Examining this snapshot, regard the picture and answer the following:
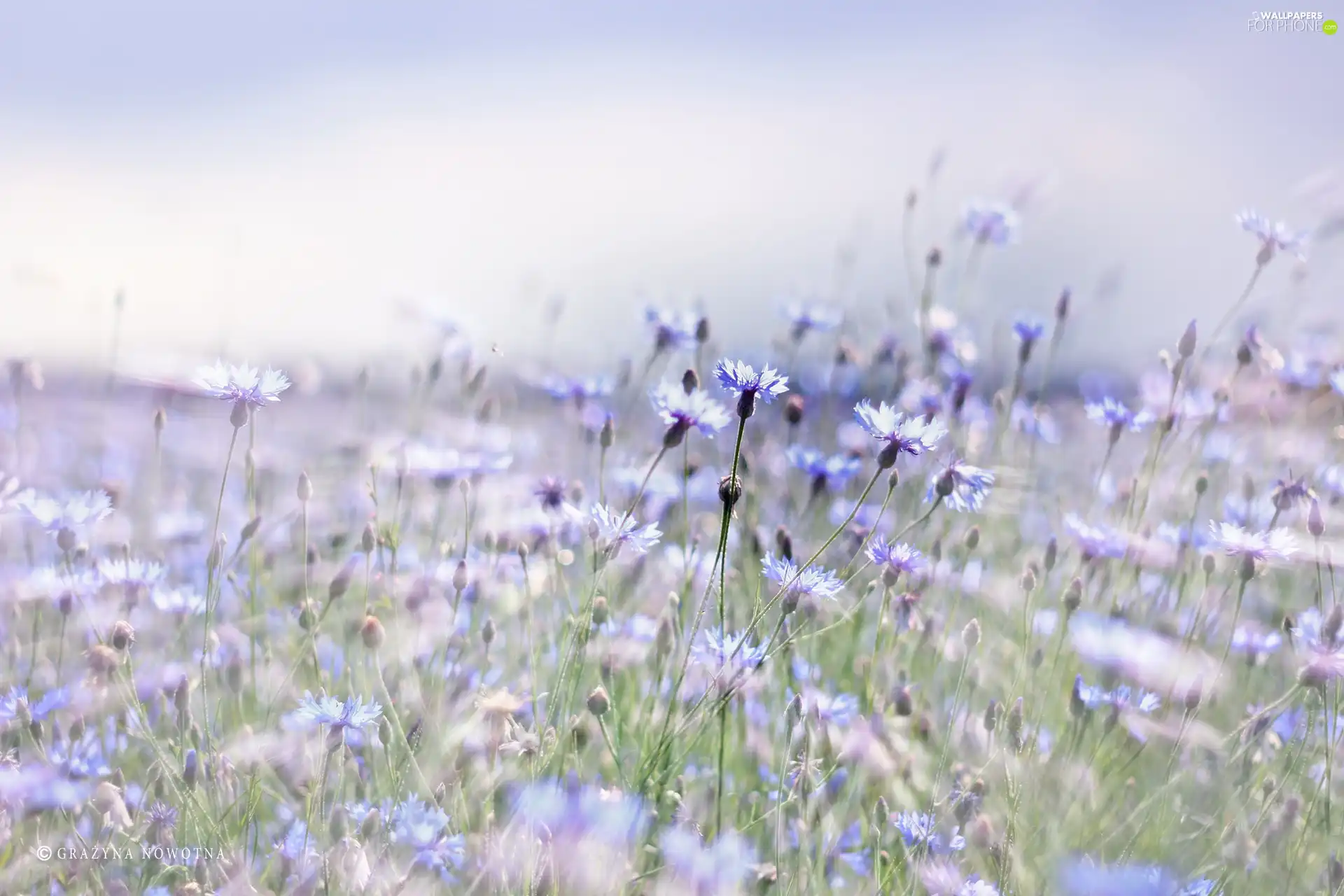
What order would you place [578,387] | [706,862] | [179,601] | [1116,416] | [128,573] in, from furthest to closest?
1. [578,387]
2. [1116,416]
3. [179,601]
4. [128,573]
5. [706,862]

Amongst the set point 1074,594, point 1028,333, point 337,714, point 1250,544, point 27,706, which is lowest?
point 27,706

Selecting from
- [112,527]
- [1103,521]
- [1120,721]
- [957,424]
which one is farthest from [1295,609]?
[112,527]

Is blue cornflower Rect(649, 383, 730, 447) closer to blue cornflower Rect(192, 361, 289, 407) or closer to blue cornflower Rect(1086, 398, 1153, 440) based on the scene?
blue cornflower Rect(192, 361, 289, 407)

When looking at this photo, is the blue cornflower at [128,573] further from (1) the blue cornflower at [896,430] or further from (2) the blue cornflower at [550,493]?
(1) the blue cornflower at [896,430]

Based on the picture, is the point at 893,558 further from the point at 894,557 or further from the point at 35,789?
the point at 35,789

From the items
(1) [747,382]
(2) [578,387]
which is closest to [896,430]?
(1) [747,382]

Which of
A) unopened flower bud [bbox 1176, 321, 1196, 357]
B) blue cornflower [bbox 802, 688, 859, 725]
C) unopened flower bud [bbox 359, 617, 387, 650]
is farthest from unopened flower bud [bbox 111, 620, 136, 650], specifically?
unopened flower bud [bbox 1176, 321, 1196, 357]
